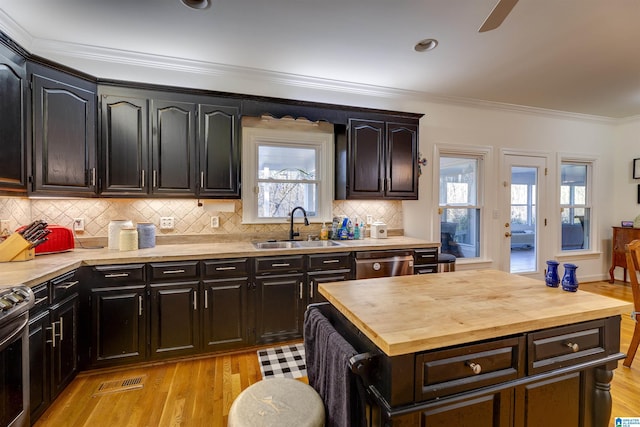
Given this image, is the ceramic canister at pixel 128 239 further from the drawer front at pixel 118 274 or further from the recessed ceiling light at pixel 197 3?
the recessed ceiling light at pixel 197 3

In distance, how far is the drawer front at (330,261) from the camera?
2.82 meters

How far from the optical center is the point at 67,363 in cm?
206

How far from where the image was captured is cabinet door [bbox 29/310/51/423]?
1.69m

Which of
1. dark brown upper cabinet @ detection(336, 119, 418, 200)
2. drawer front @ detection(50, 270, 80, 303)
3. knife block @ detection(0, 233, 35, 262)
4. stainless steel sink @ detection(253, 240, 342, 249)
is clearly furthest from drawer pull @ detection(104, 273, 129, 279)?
dark brown upper cabinet @ detection(336, 119, 418, 200)

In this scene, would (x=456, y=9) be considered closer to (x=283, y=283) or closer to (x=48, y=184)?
(x=283, y=283)

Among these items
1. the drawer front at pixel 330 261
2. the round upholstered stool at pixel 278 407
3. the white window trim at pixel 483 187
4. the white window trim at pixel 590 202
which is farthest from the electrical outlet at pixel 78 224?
the white window trim at pixel 590 202

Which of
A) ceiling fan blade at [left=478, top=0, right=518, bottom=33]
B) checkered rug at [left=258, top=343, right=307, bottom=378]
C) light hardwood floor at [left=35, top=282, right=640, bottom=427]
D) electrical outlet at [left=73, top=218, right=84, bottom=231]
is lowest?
light hardwood floor at [left=35, top=282, right=640, bottom=427]

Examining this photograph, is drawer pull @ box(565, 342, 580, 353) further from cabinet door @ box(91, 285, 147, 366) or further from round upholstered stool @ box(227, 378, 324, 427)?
cabinet door @ box(91, 285, 147, 366)

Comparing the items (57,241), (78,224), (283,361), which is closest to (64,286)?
(57,241)

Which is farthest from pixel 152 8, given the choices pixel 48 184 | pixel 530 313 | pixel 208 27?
pixel 530 313

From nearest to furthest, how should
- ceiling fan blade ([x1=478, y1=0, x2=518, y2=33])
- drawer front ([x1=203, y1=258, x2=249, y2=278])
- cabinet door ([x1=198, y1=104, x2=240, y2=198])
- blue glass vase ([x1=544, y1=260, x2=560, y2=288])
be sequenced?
ceiling fan blade ([x1=478, y1=0, x2=518, y2=33])
blue glass vase ([x1=544, y1=260, x2=560, y2=288])
drawer front ([x1=203, y1=258, x2=249, y2=278])
cabinet door ([x1=198, y1=104, x2=240, y2=198])

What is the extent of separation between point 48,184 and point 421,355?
2.82m

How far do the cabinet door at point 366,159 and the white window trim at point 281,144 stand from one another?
33 cm

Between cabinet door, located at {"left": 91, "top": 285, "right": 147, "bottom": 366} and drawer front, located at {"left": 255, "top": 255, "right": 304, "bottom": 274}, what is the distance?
933 millimetres
